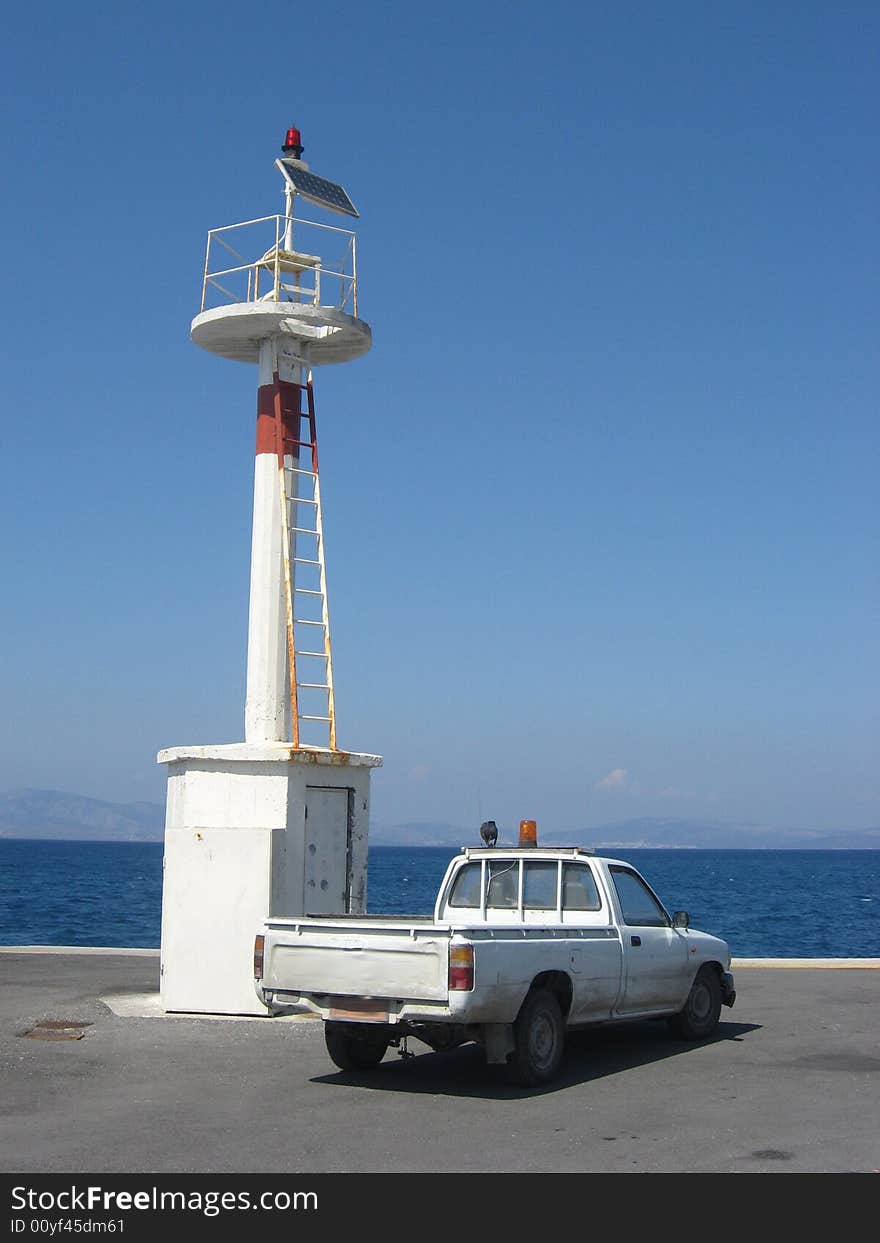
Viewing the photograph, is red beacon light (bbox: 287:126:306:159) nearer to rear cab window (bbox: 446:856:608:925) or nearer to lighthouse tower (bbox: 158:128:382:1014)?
lighthouse tower (bbox: 158:128:382:1014)

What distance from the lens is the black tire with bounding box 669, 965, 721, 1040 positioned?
1288 cm

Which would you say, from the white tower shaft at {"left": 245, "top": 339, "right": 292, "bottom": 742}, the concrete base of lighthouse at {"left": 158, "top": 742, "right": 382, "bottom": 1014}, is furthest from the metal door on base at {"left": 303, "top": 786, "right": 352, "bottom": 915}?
the white tower shaft at {"left": 245, "top": 339, "right": 292, "bottom": 742}

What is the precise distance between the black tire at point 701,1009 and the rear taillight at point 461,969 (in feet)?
12.3

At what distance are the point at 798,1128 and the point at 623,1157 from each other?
152 cm

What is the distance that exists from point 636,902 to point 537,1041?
225cm

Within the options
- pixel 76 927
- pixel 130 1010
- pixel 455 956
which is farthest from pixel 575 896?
pixel 76 927

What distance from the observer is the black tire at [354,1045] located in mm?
10992

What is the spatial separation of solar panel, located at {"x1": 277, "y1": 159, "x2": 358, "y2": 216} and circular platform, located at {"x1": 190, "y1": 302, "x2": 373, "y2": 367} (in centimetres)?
188

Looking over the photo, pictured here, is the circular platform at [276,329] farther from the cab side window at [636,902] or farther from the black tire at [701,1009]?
the black tire at [701,1009]

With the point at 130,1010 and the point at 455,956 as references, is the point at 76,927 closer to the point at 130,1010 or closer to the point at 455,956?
the point at 130,1010

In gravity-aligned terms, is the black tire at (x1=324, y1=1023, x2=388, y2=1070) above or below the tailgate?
below

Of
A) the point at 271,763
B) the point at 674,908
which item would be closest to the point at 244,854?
the point at 271,763
